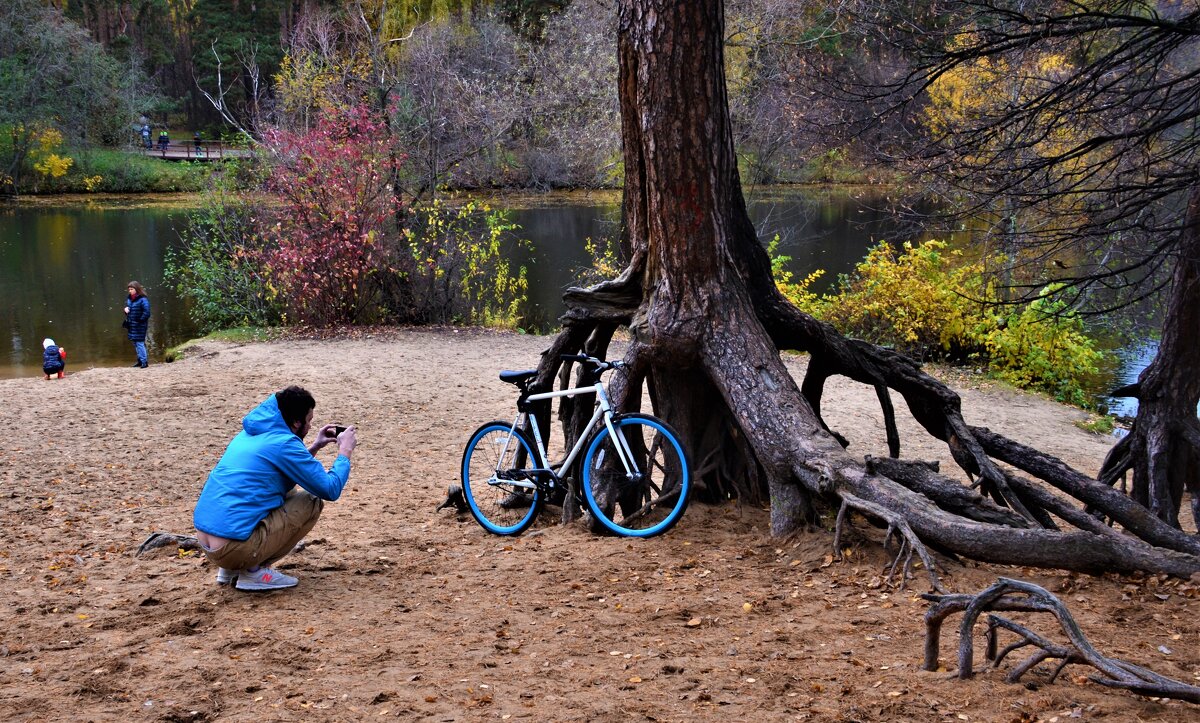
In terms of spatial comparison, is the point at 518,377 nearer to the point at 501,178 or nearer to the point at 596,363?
the point at 596,363

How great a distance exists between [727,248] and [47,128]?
152ft

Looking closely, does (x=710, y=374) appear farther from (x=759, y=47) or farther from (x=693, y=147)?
(x=759, y=47)

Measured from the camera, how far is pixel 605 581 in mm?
4938

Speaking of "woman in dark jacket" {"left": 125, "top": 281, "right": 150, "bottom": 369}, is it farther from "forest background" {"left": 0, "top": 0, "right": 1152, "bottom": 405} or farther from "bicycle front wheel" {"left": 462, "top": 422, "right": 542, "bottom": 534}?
"bicycle front wheel" {"left": 462, "top": 422, "right": 542, "bottom": 534}

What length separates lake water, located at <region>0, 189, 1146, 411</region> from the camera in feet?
62.2

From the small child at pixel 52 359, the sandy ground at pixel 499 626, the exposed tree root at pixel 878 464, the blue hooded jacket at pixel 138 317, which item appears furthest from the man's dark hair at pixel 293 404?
the blue hooded jacket at pixel 138 317

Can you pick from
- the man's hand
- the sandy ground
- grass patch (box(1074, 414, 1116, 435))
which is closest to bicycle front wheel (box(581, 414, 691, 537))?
the sandy ground

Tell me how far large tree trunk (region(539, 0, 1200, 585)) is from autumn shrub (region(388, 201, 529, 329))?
11.3m

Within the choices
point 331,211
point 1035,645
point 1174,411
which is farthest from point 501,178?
point 1035,645

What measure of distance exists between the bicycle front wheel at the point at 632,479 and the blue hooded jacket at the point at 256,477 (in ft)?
4.87

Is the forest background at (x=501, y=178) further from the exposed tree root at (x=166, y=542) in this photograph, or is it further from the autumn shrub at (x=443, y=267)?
the exposed tree root at (x=166, y=542)

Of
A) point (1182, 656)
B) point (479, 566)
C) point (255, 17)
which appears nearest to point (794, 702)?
point (1182, 656)

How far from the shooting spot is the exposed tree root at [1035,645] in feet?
9.56

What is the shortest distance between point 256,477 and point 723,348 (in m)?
2.61
